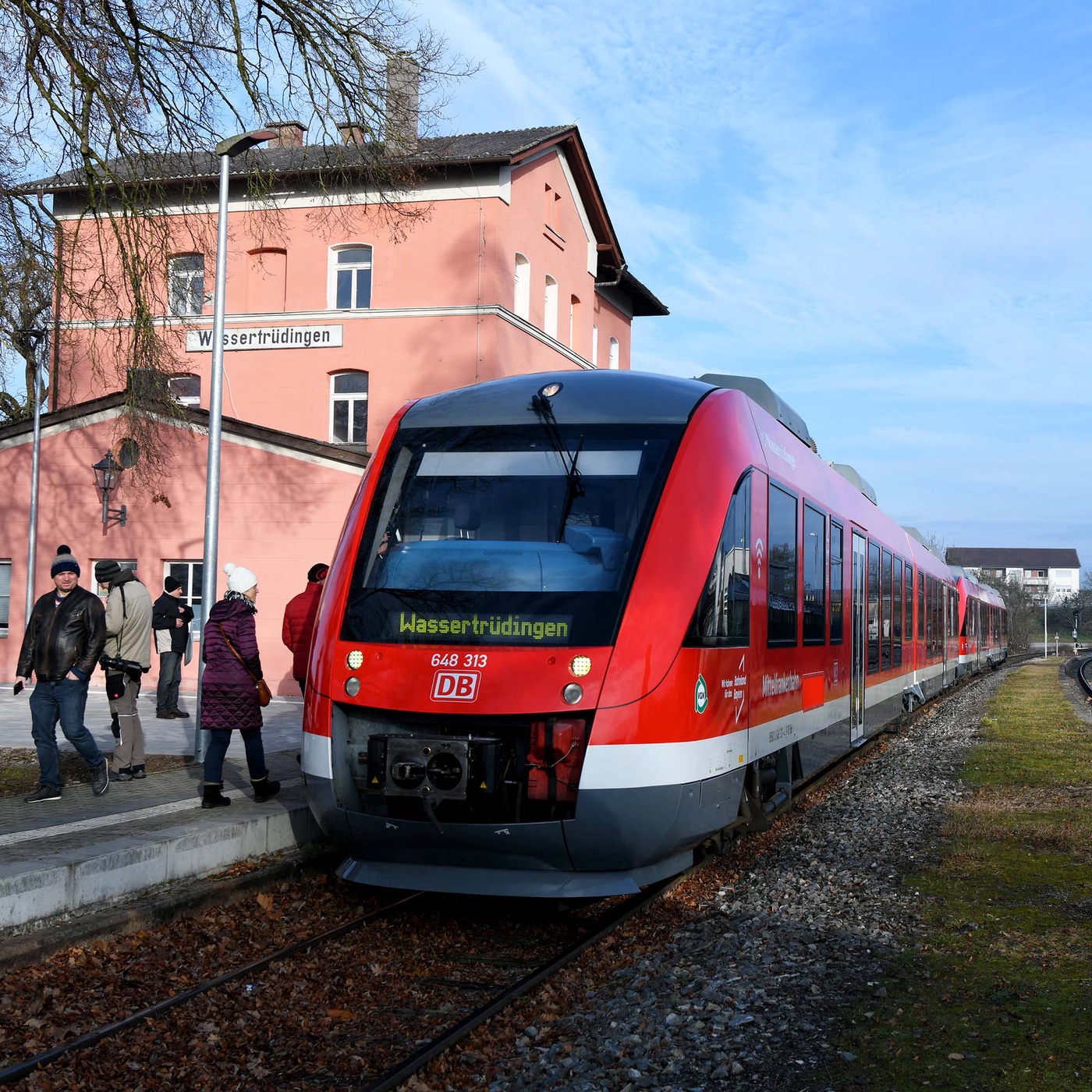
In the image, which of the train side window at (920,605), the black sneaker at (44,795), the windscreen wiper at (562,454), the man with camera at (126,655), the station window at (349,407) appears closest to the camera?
the windscreen wiper at (562,454)

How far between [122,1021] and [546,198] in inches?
1024

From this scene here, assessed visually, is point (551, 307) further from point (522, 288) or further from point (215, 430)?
point (215, 430)

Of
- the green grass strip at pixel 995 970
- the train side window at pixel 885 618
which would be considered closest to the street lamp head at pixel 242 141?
the green grass strip at pixel 995 970

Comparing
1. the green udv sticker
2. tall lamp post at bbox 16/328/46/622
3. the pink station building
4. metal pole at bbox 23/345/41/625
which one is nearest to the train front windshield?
the green udv sticker

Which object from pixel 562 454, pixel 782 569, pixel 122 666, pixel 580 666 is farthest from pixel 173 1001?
pixel 122 666

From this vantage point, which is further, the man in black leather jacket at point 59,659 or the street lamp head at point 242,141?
the street lamp head at point 242,141

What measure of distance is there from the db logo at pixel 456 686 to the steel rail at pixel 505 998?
1.37 metres

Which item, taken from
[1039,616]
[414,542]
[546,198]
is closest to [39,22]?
[414,542]

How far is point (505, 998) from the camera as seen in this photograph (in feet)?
18.4

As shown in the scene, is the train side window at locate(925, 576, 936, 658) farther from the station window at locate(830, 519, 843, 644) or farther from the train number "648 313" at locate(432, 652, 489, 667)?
the train number "648 313" at locate(432, 652, 489, 667)

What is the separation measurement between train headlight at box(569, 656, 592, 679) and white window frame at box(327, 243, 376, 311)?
72.5 ft

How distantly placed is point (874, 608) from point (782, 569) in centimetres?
550

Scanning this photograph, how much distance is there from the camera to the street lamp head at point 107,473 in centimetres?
2148

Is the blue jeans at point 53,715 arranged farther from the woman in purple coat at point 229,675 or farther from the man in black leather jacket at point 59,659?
the woman in purple coat at point 229,675
